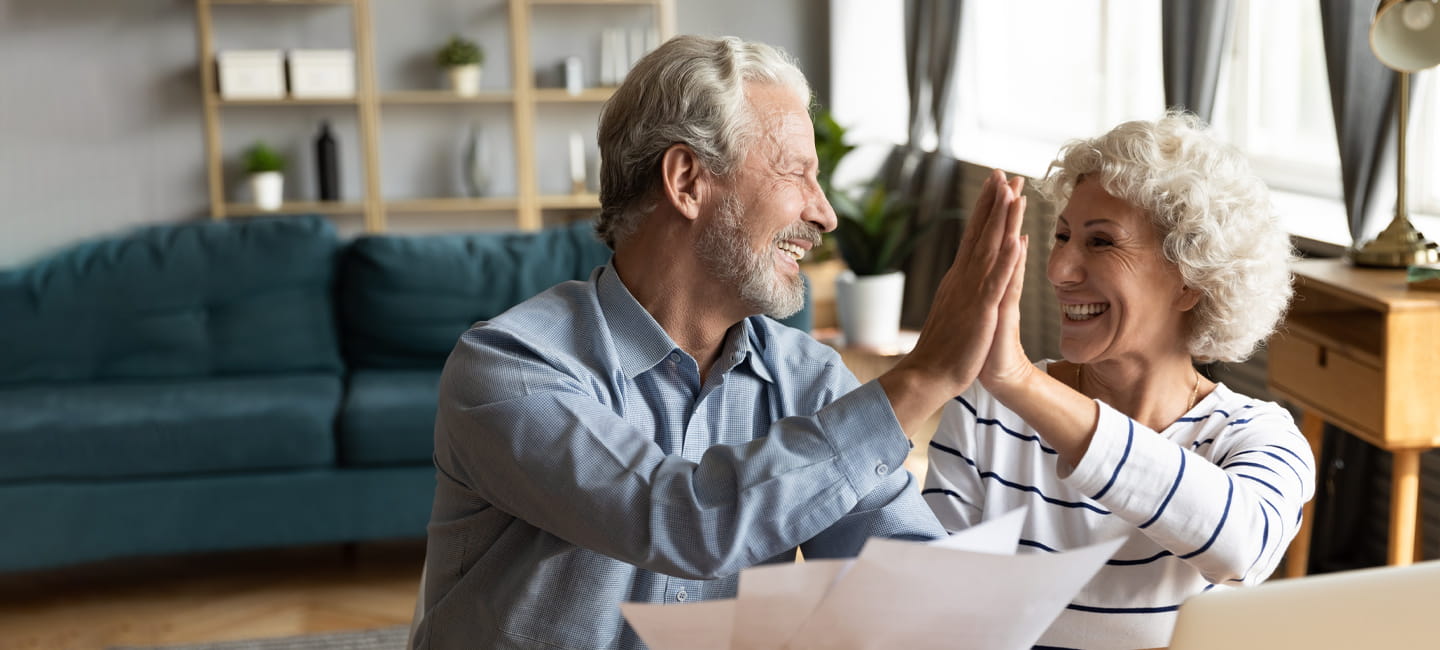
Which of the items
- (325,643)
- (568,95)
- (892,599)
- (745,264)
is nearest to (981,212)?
(745,264)

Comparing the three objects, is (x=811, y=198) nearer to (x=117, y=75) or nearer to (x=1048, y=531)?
(x=1048, y=531)

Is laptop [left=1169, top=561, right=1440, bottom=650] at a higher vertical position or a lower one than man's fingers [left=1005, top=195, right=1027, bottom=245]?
lower

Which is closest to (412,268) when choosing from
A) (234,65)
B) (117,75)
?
(234,65)

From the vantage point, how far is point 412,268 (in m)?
3.78

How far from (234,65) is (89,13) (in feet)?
2.27

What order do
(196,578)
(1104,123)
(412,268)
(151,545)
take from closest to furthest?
(151,545)
(196,578)
(412,268)
(1104,123)

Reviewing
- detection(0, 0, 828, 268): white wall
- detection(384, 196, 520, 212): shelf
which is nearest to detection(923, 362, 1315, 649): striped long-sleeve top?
detection(384, 196, 520, 212): shelf

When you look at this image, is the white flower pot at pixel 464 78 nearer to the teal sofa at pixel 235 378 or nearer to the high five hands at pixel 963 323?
the teal sofa at pixel 235 378

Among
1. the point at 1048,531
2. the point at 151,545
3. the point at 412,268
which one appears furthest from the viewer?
the point at 412,268

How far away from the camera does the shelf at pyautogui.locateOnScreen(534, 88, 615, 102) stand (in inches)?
231

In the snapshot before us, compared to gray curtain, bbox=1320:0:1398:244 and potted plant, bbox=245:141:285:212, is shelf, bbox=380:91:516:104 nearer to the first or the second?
potted plant, bbox=245:141:285:212

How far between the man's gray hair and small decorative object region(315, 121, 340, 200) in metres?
4.72

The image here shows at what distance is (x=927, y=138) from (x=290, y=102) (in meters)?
2.89

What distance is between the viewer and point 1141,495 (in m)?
1.26
